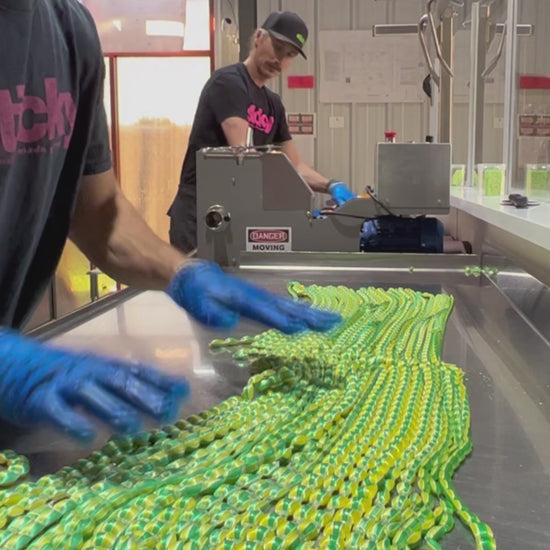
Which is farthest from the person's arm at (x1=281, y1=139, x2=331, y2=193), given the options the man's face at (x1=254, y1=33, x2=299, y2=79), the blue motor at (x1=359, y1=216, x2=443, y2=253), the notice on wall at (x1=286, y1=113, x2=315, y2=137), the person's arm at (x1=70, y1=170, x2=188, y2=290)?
the person's arm at (x1=70, y1=170, x2=188, y2=290)

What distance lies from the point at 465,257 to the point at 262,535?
143 centimetres

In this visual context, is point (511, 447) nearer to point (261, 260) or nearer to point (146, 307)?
point (146, 307)

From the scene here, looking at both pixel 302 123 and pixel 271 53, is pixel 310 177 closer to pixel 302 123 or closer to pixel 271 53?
pixel 271 53

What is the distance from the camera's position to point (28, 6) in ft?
3.12

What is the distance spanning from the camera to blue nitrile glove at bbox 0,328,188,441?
1.95ft

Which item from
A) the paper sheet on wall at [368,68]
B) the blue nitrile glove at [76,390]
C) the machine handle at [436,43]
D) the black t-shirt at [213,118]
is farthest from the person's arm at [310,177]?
the blue nitrile glove at [76,390]

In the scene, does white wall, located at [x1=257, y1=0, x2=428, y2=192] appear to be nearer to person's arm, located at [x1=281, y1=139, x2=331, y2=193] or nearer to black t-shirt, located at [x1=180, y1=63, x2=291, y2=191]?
person's arm, located at [x1=281, y1=139, x2=331, y2=193]

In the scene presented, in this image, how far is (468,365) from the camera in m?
1.05

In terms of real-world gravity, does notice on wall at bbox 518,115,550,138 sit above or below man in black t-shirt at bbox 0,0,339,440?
above

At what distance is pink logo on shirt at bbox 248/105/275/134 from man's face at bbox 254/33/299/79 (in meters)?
0.14

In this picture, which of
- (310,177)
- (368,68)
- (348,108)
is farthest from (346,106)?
(310,177)

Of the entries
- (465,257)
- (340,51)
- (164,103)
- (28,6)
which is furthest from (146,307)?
(164,103)

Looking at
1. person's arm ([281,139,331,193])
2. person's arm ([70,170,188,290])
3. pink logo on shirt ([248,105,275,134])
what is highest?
pink logo on shirt ([248,105,275,134])

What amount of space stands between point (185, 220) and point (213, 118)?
376 millimetres
